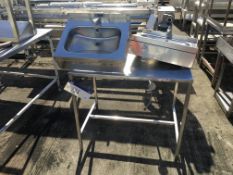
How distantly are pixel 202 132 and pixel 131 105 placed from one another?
82 centimetres

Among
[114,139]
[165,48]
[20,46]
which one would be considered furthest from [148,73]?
[20,46]

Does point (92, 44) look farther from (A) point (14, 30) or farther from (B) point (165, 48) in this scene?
(A) point (14, 30)

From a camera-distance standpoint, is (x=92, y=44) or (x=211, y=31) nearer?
(x=92, y=44)

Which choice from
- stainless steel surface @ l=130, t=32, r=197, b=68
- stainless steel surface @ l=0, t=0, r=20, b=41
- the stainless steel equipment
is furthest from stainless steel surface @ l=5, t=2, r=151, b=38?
stainless steel surface @ l=130, t=32, r=197, b=68

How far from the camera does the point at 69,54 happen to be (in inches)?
62.8

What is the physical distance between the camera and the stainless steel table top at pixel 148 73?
1.57 meters

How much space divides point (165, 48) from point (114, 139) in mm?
1050

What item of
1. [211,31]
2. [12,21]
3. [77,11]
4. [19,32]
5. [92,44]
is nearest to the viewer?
[92,44]

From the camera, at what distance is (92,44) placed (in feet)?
6.13

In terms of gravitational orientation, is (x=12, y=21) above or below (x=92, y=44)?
above

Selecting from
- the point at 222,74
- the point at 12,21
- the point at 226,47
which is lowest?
the point at 222,74

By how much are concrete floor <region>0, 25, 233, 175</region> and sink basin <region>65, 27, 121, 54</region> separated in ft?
2.89

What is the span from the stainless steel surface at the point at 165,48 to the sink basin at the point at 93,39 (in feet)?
0.72

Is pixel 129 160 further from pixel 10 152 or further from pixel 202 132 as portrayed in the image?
pixel 10 152
